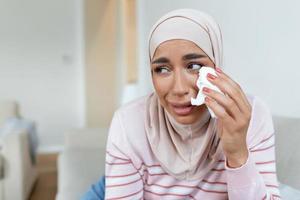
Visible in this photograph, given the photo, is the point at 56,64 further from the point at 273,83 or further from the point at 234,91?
the point at 234,91

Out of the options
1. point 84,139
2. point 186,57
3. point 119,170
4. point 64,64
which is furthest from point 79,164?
point 64,64

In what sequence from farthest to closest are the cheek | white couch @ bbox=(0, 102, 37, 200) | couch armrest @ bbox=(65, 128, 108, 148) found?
1. white couch @ bbox=(0, 102, 37, 200)
2. couch armrest @ bbox=(65, 128, 108, 148)
3. the cheek

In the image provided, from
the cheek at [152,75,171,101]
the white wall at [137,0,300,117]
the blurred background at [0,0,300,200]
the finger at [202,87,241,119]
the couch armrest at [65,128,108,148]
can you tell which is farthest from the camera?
the blurred background at [0,0,300,200]

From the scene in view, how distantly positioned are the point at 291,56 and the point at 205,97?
0.79m

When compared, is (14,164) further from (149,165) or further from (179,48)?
(179,48)

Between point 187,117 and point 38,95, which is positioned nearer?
point 187,117

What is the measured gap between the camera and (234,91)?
0.64 meters

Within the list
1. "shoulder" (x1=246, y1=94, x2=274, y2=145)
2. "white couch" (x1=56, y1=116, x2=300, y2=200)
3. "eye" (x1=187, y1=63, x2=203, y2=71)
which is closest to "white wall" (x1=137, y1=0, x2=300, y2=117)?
"white couch" (x1=56, y1=116, x2=300, y2=200)

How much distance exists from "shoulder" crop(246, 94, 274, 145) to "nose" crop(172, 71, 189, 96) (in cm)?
18

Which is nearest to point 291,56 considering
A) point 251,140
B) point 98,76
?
point 251,140

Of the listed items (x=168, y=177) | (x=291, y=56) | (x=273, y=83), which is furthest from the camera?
(x=273, y=83)

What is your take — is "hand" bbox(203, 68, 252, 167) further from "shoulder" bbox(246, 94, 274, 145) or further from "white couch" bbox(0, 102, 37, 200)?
"white couch" bbox(0, 102, 37, 200)

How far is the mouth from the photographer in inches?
29.0

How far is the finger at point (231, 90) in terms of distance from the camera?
64cm
